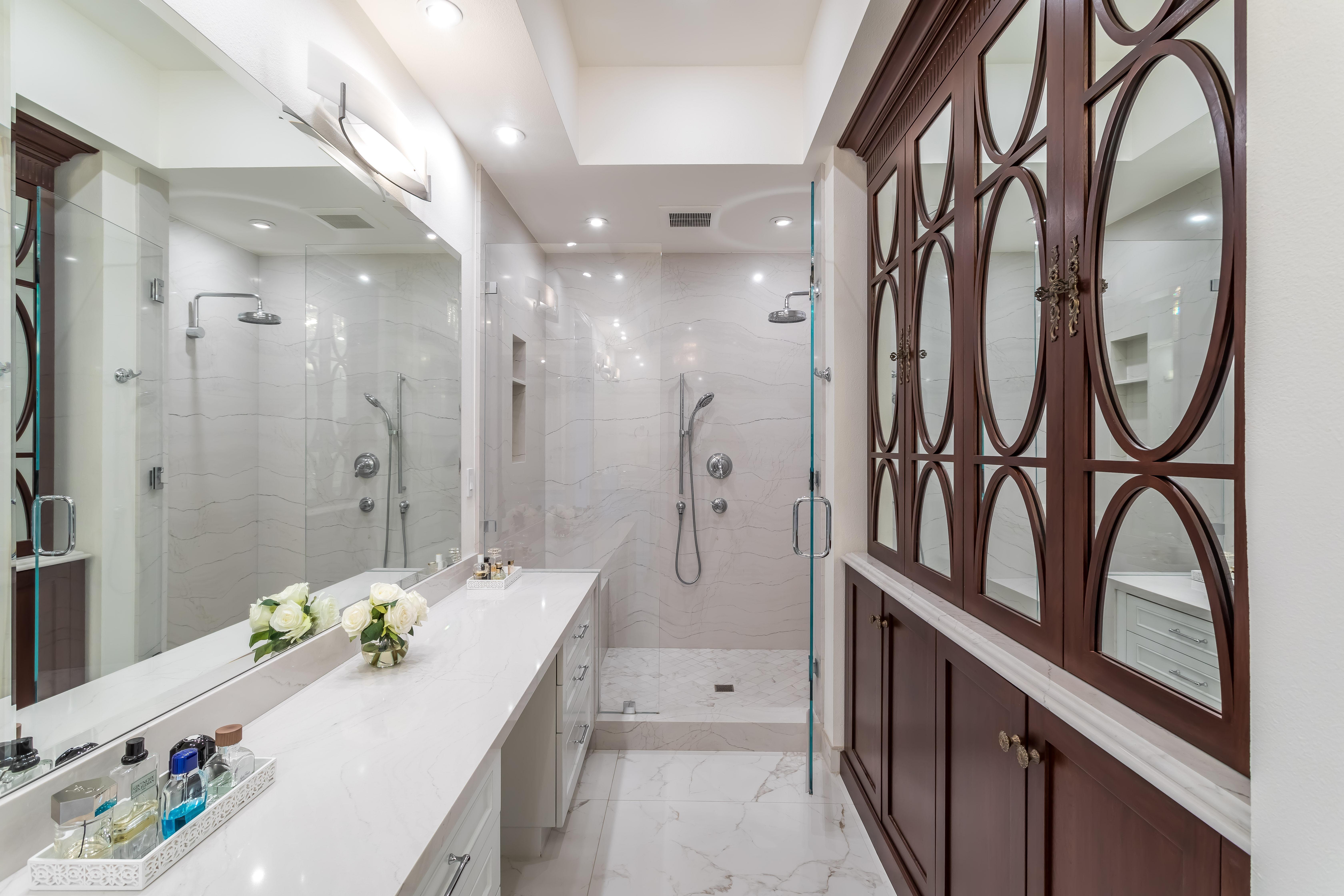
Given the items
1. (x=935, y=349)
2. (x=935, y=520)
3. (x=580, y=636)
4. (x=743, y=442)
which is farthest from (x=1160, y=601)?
(x=743, y=442)

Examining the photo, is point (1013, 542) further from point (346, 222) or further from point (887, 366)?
point (346, 222)

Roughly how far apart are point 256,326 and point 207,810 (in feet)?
2.83

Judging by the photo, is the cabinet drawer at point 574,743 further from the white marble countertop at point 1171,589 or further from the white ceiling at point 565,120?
the white ceiling at point 565,120

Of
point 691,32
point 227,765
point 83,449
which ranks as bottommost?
point 227,765

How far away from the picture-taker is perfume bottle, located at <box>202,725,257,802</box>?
875 millimetres

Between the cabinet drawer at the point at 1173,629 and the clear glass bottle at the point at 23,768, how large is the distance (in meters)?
1.58

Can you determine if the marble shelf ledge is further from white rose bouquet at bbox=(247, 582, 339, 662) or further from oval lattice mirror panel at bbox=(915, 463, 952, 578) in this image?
white rose bouquet at bbox=(247, 582, 339, 662)

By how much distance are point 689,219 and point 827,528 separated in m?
1.71

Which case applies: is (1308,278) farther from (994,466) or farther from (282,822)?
(282,822)

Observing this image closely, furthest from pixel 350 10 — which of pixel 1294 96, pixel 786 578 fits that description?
pixel 786 578

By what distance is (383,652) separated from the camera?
1483mm

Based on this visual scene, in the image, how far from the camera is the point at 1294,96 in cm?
62

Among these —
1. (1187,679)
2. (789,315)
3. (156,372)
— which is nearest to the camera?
(1187,679)

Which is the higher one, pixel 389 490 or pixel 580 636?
pixel 389 490
